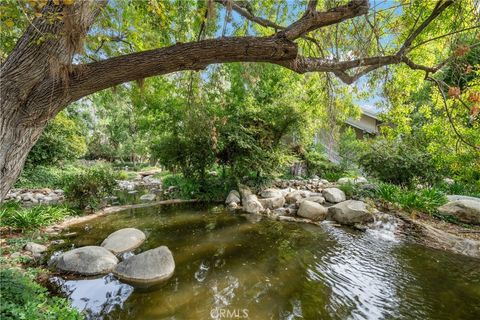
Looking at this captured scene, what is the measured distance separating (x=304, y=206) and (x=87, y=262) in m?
6.63

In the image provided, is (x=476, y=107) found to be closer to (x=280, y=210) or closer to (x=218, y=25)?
(x=218, y=25)

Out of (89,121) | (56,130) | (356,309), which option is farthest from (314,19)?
(89,121)

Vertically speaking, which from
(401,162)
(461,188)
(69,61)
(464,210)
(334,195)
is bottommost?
(334,195)

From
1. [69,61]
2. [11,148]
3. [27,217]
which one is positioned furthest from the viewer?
[27,217]

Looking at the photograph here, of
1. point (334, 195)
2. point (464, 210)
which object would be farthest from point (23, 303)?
point (464, 210)

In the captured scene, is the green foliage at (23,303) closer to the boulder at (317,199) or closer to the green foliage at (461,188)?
the boulder at (317,199)

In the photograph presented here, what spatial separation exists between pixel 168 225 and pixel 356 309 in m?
5.51

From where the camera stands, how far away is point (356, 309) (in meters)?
3.69

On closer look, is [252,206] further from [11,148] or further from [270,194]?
[11,148]

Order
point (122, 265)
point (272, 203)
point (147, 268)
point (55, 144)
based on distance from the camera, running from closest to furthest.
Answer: point (147, 268) → point (122, 265) → point (272, 203) → point (55, 144)

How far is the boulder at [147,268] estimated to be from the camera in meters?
4.30

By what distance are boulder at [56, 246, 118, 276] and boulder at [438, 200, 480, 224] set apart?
31.4ft

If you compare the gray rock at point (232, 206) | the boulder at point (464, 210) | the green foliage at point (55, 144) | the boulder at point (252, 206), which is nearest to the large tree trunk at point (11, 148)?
the boulder at point (252, 206)

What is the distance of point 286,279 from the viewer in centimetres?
446
